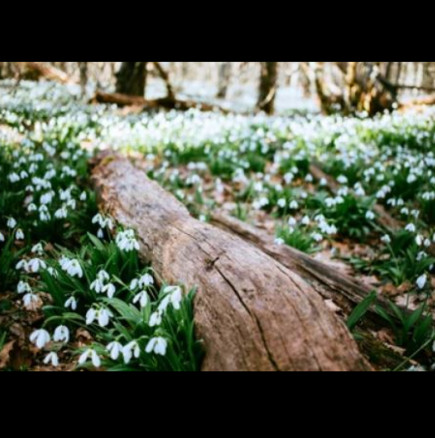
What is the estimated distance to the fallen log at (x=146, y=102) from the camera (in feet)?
31.2

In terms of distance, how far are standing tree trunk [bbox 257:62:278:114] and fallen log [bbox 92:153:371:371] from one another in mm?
9291

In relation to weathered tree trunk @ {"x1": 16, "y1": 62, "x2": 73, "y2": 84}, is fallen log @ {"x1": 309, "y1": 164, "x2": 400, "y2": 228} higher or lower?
lower

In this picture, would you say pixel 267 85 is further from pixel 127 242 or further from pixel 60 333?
pixel 60 333

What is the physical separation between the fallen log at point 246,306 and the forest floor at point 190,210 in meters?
0.13

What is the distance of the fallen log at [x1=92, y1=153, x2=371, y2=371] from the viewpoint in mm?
1634

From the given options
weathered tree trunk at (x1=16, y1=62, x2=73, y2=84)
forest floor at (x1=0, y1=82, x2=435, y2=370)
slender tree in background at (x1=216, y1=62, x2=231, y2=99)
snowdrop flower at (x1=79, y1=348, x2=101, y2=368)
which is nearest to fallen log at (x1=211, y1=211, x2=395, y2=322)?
forest floor at (x1=0, y1=82, x2=435, y2=370)

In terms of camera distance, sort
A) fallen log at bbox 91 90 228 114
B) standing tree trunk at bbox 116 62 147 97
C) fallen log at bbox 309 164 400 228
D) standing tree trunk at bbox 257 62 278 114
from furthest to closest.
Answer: standing tree trunk at bbox 257 62 278 114 < standing tree trunk at bbox 116 62 147 97 < fallen log at bbox 91 90 228 114 < fallen log at bbox 309 164 400 228

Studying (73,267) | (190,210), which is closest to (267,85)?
(190,210)

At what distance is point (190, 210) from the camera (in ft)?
13.8

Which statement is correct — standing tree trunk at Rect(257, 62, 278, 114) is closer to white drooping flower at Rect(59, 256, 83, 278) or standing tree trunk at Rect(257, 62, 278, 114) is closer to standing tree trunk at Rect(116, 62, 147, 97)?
standing tree trunk at Rect(116, 62, 147, 97)

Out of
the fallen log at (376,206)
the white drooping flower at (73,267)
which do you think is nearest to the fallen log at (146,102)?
the fallen log at (376,206)
